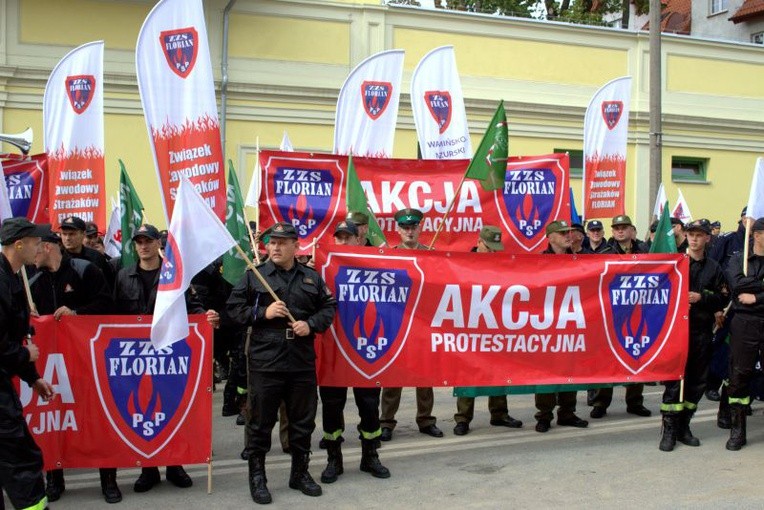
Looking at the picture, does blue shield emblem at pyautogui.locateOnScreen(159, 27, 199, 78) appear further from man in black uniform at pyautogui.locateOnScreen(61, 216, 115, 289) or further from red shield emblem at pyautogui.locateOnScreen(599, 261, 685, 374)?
red shield emblem at pyautogui.locateOnScreen(599, 261, 685, 374)

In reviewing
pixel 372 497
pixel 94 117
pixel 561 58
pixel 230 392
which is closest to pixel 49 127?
pixel 94 117

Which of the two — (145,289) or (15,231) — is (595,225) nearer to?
(145,289)

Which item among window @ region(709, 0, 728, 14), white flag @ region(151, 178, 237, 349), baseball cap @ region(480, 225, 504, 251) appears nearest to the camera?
white flag @ region(151, 178, 237, 349)

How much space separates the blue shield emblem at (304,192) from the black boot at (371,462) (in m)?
2.61

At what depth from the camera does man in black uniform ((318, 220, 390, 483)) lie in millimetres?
6949

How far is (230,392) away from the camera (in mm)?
9570

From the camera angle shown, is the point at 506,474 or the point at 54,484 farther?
the point at 506,474

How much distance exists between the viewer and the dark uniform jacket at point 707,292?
800 cm

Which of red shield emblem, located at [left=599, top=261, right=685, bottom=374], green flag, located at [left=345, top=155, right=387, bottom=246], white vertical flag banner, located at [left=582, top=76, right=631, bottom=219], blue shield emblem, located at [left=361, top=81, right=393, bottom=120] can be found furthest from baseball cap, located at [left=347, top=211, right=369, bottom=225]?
white vertical flag banner, located at [left=582, top=76, right=631, bottom=219]

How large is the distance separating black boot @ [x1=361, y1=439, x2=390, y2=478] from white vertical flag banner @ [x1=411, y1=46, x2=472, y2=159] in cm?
523

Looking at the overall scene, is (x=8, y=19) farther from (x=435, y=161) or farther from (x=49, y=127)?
(x=435, y=161)

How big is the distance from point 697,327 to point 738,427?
93cm

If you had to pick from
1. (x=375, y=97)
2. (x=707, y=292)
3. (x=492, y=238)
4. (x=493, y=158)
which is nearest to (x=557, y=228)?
(x=492, y=238)

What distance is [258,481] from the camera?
638cm
